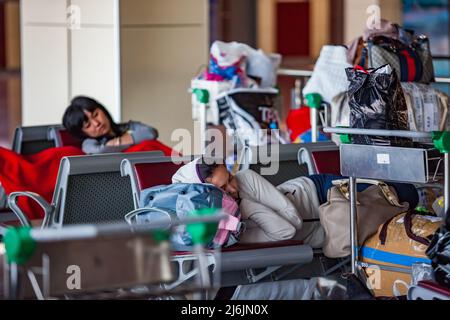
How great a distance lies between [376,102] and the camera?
461 cm

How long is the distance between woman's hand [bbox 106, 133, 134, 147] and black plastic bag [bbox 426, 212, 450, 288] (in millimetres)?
3102

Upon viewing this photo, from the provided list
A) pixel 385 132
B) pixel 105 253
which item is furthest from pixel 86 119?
pixel 105 253

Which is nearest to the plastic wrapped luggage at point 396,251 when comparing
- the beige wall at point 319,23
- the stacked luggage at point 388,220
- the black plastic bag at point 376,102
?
the stacked luggage at point 388,220

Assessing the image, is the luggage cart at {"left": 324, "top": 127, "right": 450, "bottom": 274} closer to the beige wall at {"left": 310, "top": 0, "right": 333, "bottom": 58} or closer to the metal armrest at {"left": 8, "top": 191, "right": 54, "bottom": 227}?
the metal armrest at {"left": 8, "top": 191, "right": 54, "bottom": 227}

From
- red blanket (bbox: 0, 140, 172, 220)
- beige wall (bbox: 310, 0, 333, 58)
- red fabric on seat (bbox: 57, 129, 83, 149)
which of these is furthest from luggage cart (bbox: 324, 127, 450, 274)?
beige wall (bbox: 310, 0, 333, 58)

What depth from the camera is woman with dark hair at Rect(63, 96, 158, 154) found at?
6.59 metres

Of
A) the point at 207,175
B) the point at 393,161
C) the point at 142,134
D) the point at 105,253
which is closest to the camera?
the point at 105,253

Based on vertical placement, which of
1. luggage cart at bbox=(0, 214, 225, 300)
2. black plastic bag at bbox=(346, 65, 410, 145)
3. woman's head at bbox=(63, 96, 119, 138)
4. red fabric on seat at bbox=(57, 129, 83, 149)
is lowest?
luggage cart at bbox=(0, 214, 225, 300)

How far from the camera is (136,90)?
840cm

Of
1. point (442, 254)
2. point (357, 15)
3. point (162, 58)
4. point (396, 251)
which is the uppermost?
point (357, 15)

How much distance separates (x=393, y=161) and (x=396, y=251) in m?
Result: 0.54

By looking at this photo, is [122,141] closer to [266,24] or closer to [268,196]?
[268,196]

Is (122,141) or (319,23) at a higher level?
(319,23)

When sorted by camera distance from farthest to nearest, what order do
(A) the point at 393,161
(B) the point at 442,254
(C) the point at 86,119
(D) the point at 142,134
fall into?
1. (D) the point at 142,134
2. (C) the point at 86,119
3. (A) the point at 393,161
4. (B) the point at 442,254
